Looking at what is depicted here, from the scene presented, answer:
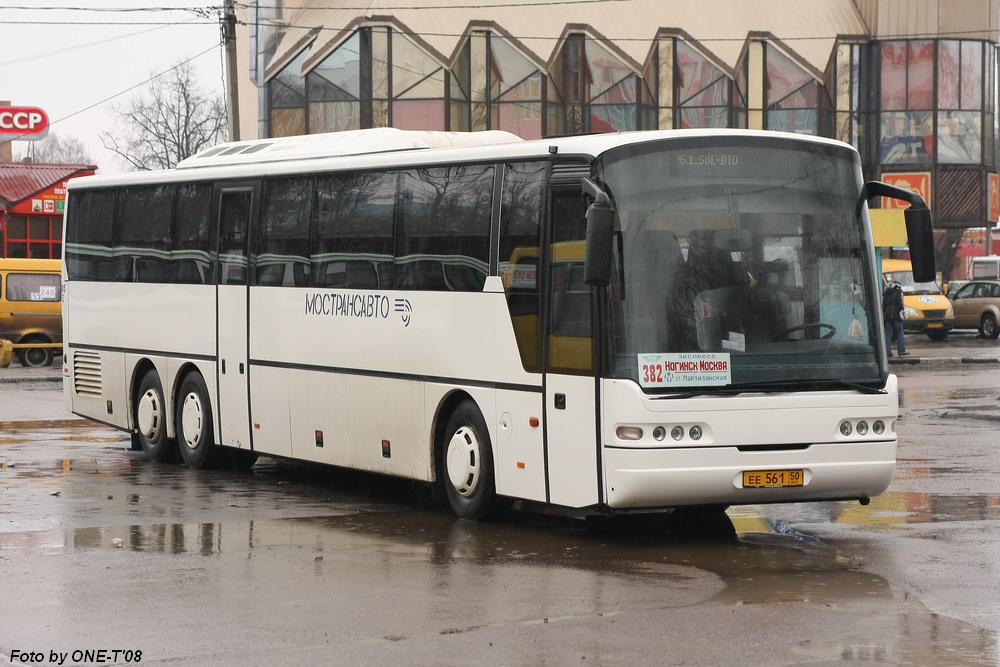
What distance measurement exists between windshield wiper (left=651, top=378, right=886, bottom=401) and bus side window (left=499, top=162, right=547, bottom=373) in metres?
1.29

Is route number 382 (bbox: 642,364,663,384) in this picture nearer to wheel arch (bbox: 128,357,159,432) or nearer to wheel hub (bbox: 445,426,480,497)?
wheel hub (bbox: 445,426,480,497)

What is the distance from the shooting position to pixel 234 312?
16.5 m

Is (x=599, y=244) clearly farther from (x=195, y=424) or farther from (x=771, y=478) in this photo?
(x=195, y=424)

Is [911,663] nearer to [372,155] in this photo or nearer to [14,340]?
[372,155]

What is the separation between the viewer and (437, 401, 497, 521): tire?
12.9 meters

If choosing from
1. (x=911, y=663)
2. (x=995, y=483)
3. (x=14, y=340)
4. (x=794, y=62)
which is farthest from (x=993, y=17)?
(x=911, y=663)

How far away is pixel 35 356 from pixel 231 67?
7.85m

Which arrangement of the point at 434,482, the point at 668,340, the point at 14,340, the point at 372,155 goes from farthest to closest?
the point at 14,340, the point at 372,155, the point at 434,482, the point at 668,340

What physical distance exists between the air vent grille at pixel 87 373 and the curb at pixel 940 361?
72.2 ft

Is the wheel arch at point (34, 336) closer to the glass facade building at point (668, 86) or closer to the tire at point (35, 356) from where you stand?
the tire at point (35, 356)

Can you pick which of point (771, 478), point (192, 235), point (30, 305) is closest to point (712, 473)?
point (771, 478)

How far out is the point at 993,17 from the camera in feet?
198

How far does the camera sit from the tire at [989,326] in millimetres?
49969

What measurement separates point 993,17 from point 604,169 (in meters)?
52.3
